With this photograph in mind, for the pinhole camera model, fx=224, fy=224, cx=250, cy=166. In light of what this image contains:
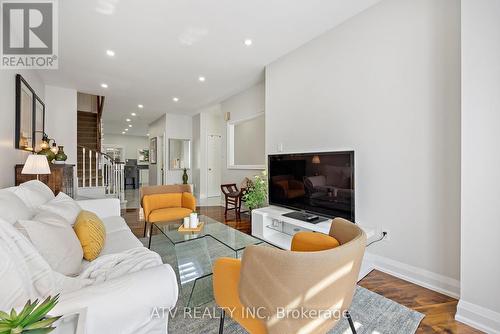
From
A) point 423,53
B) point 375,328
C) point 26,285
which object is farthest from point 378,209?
point 26,285

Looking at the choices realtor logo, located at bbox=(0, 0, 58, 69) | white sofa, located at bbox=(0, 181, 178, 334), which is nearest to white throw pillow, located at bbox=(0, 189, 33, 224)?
white sofa, located at bbox=(0, 181, 178, 334)

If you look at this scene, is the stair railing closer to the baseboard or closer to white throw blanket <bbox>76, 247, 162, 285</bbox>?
white throw blanket <bbox>76, 247, 162, 285</bbox>

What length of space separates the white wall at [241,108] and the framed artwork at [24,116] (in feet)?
11.6

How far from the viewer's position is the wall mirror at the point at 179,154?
7.52 metres

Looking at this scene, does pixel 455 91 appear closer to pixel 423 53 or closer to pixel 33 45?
pixel 423 53

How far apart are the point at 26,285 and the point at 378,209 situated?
8.62 feet

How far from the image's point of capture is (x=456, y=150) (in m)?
1.82

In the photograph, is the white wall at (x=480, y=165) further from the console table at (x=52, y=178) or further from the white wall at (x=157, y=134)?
the white wall at (x=157, y=134)

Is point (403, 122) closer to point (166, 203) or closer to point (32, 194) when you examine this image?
point (166, 203)

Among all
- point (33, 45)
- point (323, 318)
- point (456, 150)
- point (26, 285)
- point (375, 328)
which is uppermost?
point (33, 45)

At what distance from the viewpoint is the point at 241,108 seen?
5109mm

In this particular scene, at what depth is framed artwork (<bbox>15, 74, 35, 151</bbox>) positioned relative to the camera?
280 cm

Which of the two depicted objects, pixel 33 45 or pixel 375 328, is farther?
pixel 33 45

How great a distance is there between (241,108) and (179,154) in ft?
11.9
